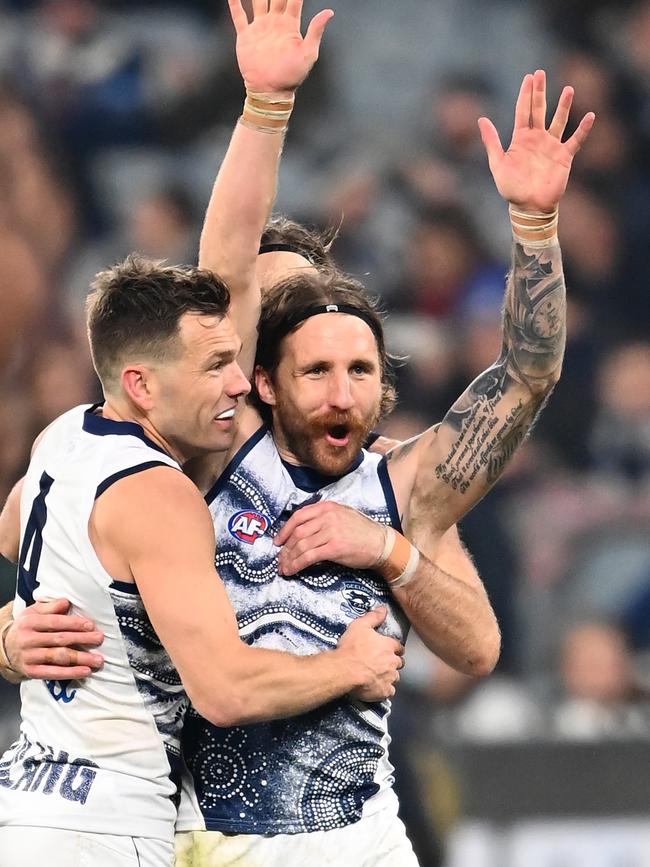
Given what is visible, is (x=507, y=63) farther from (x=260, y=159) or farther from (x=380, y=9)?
(x=260, y=159)

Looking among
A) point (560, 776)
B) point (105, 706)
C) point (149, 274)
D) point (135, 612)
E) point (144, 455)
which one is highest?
point (149, 274)

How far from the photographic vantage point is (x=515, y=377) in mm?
3416

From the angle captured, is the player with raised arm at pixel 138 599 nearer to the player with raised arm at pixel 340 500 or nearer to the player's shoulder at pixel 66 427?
the player's shoulder at pixel 66 427

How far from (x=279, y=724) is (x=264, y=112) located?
144 centimetres

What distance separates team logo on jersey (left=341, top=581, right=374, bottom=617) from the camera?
337 centimetres

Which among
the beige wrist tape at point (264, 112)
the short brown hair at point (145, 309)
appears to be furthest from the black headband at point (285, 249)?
the short brown hair at point (145, 309)

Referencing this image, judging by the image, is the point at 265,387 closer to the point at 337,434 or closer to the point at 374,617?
the point at 337,434

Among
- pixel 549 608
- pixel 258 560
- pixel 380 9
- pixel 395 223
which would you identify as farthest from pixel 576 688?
pixel 380 9

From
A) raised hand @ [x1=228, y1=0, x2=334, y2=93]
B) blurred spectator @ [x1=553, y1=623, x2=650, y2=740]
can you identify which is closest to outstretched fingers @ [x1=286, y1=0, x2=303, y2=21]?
raised hand @ [x1=228, y1=0, x2=334, y2=93]

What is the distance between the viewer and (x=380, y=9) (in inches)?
328

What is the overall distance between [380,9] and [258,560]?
18.8 ft

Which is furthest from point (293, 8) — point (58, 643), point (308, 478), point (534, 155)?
point (58, 643)

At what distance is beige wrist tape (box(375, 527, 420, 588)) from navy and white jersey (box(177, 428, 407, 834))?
2.9 inches

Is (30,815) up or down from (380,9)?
down
